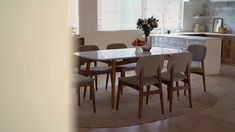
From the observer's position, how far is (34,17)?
2.10 feet

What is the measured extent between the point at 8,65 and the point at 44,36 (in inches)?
3.6

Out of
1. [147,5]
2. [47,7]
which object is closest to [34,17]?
[47,7]

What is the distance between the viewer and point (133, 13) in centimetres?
793

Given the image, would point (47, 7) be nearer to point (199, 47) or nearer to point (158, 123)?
point (158, 123)

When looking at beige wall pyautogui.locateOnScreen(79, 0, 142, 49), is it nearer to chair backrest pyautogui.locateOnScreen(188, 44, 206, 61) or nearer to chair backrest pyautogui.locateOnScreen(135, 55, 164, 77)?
chair backrest pyautogui.locateOnScreen(188, 44, 206, 61)

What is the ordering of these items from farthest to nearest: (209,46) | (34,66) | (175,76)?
(209,46), (175,76), (34,66)

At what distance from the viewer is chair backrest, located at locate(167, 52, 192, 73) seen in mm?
4035

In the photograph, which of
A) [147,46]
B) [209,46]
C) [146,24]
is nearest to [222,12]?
[209,46]

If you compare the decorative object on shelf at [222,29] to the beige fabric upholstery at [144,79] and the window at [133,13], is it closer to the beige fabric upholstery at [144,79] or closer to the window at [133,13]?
the window at [133,13]

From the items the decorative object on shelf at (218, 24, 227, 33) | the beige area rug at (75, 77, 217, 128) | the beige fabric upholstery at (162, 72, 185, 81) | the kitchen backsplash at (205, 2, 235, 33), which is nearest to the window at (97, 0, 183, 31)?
the kitchen backsplash at (205, 2, 235, 33)

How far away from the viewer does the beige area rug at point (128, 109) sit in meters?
3.70

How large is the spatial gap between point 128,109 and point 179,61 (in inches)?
35.1

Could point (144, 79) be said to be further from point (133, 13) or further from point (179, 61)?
point (133, 13)

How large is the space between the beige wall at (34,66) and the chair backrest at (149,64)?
3.05 metres
